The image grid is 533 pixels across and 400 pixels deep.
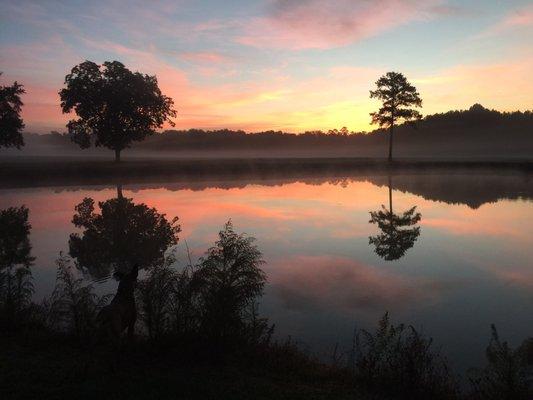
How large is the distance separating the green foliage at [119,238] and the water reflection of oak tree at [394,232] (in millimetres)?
9952

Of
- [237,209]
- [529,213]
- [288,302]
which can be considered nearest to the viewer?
[288,302]

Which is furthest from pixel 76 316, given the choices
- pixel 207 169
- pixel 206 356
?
pixel 207 169

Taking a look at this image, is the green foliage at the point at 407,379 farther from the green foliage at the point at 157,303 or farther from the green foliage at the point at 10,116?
the green foliage at the point at 10,116

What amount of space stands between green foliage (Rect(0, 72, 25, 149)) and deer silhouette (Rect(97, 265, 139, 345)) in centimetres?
6137

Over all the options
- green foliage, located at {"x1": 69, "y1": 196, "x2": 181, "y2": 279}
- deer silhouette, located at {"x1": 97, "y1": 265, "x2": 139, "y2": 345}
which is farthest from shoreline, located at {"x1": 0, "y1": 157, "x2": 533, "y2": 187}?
deer silhouette, located at {"x1": 97, "y1": 265, "x2": 139, "y2": 345}

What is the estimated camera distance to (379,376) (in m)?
8.71

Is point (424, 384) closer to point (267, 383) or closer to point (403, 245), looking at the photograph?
point (267, 383)

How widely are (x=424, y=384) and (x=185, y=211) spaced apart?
77.0 ft

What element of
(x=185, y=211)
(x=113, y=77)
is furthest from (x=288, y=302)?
(x=113, y=77)

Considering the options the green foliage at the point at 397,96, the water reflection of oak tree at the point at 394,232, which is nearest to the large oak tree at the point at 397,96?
the green foliage at the point at 397,96

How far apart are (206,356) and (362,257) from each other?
1073cm

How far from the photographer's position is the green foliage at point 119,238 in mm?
17109

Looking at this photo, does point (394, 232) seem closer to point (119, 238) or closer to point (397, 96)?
point (119, 238)

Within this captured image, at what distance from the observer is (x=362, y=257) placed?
18.6 meters
